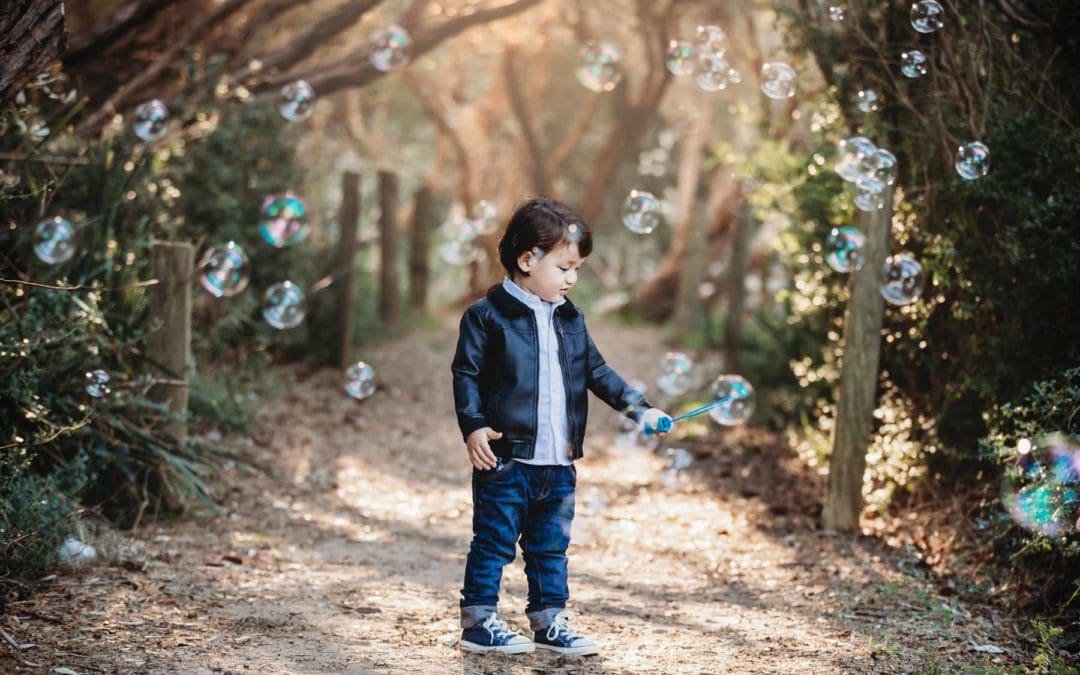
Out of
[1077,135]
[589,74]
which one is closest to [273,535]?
[589,74]

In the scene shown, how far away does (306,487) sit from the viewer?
23.0 ft

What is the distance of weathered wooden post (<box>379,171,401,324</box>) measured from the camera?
38.1 ft

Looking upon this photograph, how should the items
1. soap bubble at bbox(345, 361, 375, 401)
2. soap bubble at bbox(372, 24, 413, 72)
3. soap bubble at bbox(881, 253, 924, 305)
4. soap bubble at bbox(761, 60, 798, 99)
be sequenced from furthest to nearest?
soap bubble at bbox(372, 24, 413, 72) → soap bubble at bbox(761, 60, 798, 99) → soap bubble at bbox(345, 361, 375, 401) → soap bubble at bbox(881, 253, 924, 305)

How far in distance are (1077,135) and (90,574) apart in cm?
478

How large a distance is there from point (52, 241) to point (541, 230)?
3.15 meters

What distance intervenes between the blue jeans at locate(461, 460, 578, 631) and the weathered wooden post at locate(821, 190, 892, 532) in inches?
94.8

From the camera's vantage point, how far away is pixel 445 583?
5.15m

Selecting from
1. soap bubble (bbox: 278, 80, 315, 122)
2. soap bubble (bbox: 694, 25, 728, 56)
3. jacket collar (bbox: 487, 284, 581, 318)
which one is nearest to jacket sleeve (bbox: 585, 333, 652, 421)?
jacket collar (bbox: 487, 284, 581, 318)

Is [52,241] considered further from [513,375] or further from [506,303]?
[513,375]

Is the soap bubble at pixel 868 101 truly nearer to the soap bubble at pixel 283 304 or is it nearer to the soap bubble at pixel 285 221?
the soap bubble at pixel 283 304

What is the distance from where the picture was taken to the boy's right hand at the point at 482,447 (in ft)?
12.3

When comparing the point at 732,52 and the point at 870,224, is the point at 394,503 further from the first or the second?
the point at 732,52

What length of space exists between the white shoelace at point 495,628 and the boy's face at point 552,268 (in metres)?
1.20

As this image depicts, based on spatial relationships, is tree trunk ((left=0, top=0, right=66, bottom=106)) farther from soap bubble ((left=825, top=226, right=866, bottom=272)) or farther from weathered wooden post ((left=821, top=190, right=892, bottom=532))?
weathered wooden post ((left=821, top=190, right=892, bottom=532))
